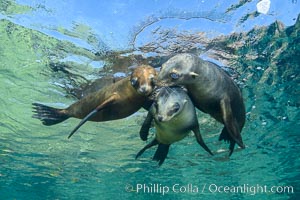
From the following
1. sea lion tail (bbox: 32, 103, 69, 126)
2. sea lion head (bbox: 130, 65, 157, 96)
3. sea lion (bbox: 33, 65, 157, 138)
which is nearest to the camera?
sea lion head (bbox: 130, 65, 157, 96)

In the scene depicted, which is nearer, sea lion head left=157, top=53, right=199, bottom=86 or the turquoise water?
sea lion head left=157, top=53, right=199, bottom=86

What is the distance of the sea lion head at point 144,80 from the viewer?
209 inches

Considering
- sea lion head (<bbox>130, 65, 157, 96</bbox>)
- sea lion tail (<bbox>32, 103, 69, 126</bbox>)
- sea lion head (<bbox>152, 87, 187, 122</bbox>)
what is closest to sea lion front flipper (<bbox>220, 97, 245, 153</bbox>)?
sea lion head (<bbox>152, 87, 187, 122</bbox>)

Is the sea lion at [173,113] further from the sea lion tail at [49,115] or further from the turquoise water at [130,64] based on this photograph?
the turquoise water at [130,64]

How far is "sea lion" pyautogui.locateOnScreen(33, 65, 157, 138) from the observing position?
557cm

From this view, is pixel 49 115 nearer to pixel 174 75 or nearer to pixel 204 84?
pixel 174 75

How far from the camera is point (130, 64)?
30.5ft

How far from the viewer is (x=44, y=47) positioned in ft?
30.1

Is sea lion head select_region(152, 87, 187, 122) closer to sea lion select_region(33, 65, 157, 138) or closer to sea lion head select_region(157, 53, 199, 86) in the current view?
sea lion head select_region(157, 53, 199, 86)

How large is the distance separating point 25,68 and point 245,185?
21.1m

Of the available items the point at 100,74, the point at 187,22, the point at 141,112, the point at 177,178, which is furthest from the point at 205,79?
the point at 177,178

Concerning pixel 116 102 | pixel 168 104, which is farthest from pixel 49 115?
pixel 168 104

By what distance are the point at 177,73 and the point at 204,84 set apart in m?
0.57

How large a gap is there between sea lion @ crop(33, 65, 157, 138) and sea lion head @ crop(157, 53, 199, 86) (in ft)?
1.34
